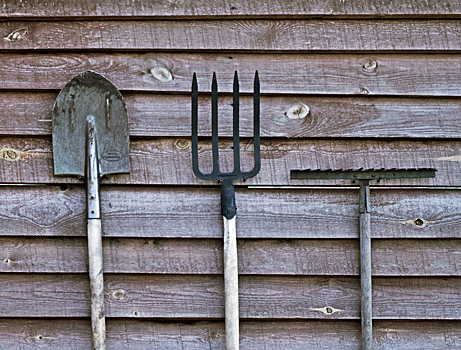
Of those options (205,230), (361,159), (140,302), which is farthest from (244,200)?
(140,302)

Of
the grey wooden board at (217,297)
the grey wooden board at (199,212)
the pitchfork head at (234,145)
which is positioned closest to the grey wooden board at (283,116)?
the pitchfork head at (234,145)

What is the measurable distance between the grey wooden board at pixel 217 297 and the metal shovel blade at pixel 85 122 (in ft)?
1.76

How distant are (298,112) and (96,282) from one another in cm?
119

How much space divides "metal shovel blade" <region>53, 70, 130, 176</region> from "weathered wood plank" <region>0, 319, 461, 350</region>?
0.76 meters

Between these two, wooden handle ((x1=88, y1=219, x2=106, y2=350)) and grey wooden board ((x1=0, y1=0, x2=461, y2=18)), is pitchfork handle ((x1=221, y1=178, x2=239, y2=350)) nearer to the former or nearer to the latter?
wooden handle ((x1=88, y1=219, x2=106, y2=350))

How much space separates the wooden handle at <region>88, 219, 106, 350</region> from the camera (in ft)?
5.27

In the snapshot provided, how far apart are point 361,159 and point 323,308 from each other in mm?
730

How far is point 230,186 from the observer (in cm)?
156

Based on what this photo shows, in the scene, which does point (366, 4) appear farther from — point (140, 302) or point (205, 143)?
point (140, 302)

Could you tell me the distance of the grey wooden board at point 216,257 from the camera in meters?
1.72

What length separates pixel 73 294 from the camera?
1724 mm

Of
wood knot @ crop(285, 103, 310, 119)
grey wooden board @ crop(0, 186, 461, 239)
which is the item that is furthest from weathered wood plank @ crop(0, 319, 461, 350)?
wood knot @ crop(285, 103, 310, 119)

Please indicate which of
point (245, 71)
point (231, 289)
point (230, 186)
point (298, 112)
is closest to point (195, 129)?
point (230, 186)

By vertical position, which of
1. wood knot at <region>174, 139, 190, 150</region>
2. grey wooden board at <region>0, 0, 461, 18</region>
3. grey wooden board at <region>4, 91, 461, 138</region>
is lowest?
wood knot at <region>174, 139, 190, 150</region>
